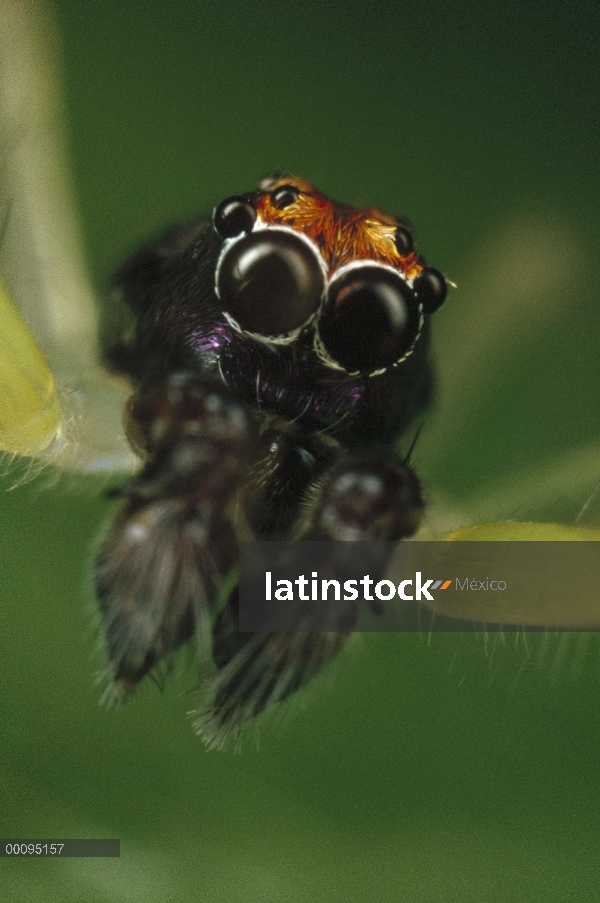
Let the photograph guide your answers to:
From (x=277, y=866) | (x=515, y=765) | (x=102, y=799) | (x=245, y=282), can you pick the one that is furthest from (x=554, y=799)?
(x=245, y=282)

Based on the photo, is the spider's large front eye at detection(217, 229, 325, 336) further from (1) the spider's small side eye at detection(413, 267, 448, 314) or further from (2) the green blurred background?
(2) the green blurred background

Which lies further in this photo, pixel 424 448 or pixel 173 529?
pixel 424 448

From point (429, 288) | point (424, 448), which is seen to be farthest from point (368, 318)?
point (424, 448)

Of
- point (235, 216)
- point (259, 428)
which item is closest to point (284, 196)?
Result: point (235, 216)

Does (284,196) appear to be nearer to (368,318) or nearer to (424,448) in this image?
(368,318)

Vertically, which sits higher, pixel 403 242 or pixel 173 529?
pixel 403 242

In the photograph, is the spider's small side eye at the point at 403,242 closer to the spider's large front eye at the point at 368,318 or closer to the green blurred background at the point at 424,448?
the spider's large front eye at the point at 368,318

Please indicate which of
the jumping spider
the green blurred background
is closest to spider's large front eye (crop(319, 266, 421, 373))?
the jumping spider
